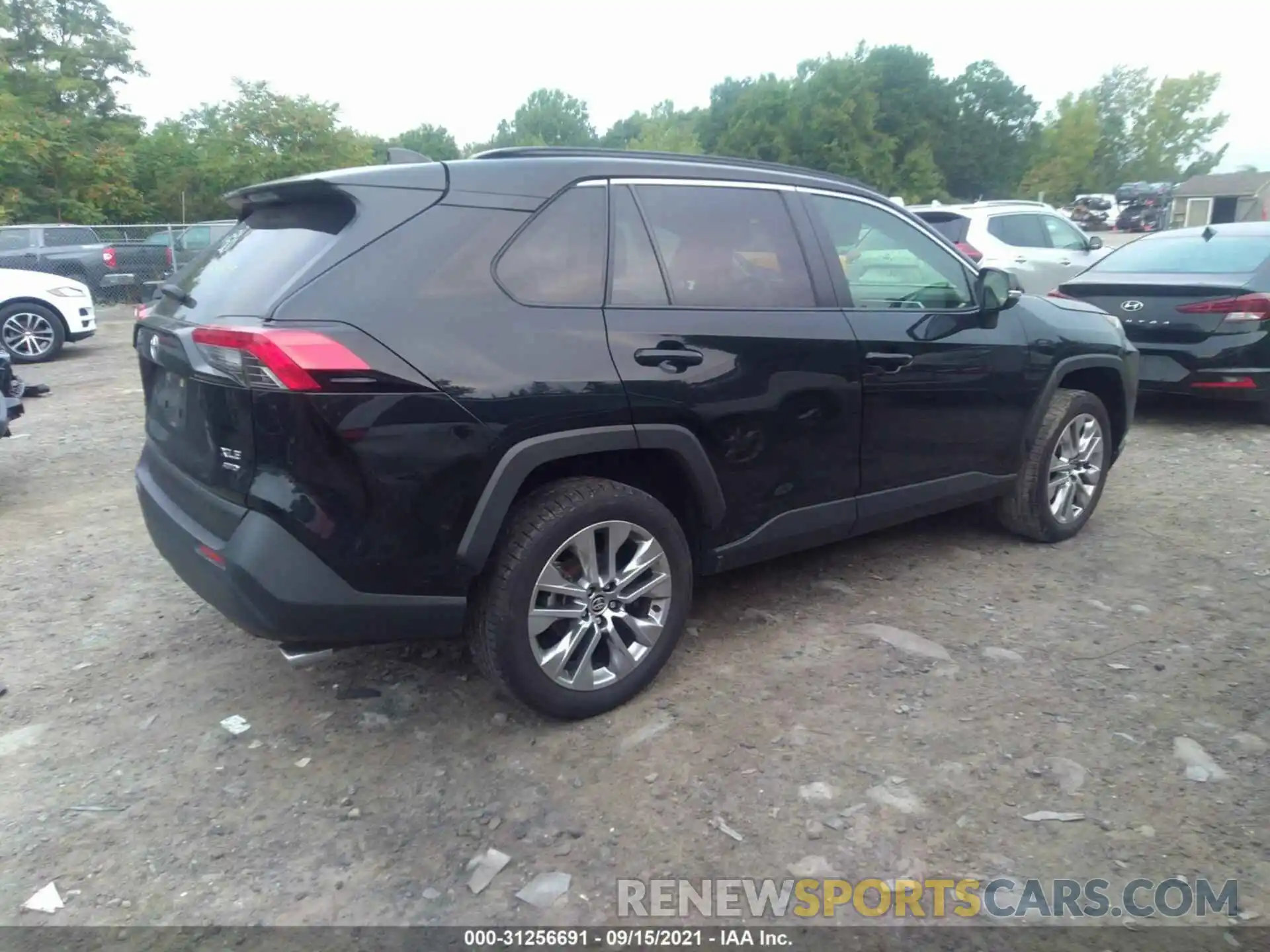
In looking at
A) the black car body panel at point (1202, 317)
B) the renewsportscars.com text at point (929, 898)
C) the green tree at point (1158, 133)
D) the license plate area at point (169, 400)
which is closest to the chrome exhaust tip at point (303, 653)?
the license plate area at point (169, 400)

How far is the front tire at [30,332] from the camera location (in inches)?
452

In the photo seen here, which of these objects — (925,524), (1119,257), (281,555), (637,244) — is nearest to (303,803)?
(281,555)

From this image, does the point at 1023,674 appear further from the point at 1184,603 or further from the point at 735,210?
the point at 735,210

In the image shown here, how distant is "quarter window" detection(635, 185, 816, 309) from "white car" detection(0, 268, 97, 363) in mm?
10882

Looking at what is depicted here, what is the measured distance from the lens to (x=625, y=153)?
141 inches

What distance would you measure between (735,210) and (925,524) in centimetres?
239

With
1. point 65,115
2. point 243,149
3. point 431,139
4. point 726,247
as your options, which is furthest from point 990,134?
point 726,247

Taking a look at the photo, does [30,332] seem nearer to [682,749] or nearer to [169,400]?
[169,400]

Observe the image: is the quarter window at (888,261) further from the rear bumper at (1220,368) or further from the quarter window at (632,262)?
the rear bumper at (1220,368)

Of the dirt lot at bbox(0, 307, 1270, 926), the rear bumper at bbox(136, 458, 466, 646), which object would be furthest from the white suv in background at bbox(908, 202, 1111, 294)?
the rear bumper at bbox(136, 458, 466, 646)

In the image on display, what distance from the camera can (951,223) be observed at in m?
10.7

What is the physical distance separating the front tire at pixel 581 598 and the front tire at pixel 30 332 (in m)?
11.0

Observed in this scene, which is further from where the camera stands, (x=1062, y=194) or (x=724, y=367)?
(x=1062, y=194)

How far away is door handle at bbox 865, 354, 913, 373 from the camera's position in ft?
12.8
